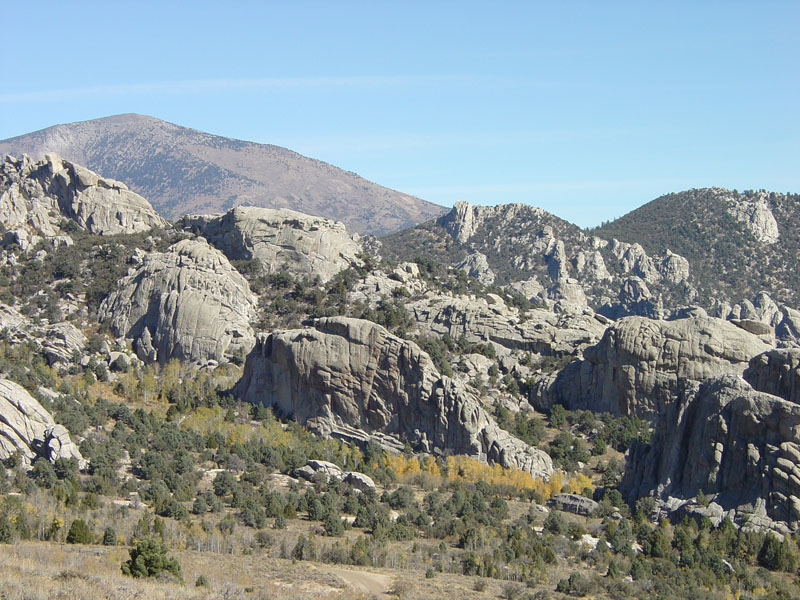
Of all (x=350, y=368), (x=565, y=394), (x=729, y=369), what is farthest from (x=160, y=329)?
(x=729, y=369)

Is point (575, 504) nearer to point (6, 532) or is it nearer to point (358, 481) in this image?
point (358, 481)

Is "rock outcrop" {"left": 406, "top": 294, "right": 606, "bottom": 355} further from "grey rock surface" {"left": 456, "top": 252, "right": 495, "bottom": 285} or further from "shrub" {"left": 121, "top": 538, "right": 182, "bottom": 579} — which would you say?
"grey rock surface" {"left": 456, "top": 252, "right": 495, "bottom": 285}

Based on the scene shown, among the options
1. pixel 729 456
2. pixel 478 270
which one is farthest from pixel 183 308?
pixel 478 270

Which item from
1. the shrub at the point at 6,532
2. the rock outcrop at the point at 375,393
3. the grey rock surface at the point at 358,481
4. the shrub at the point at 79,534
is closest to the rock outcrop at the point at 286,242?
the rock outcrop at the point at 375,393

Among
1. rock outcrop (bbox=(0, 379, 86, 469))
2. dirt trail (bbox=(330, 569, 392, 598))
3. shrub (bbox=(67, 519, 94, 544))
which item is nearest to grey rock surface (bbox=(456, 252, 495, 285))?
rock outcrop (bbox=(0, 379, 86, 469))

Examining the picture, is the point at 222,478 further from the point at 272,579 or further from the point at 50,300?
the point at 50,300

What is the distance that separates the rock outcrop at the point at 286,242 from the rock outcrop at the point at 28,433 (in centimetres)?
5056

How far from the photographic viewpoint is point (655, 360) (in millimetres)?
99688

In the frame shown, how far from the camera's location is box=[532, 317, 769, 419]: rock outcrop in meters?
98.3

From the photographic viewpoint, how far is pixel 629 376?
331ft

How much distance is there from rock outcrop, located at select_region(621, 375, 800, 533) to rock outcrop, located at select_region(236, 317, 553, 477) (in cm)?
1524

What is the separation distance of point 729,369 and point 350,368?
35659mm

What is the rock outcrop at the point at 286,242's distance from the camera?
420ft

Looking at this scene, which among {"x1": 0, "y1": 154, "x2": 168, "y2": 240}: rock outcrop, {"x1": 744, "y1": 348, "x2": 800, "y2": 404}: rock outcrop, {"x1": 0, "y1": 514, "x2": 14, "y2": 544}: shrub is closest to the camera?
{"x1": 0, "y1": 514, "x2": 14, "y2": 544}: shrub
